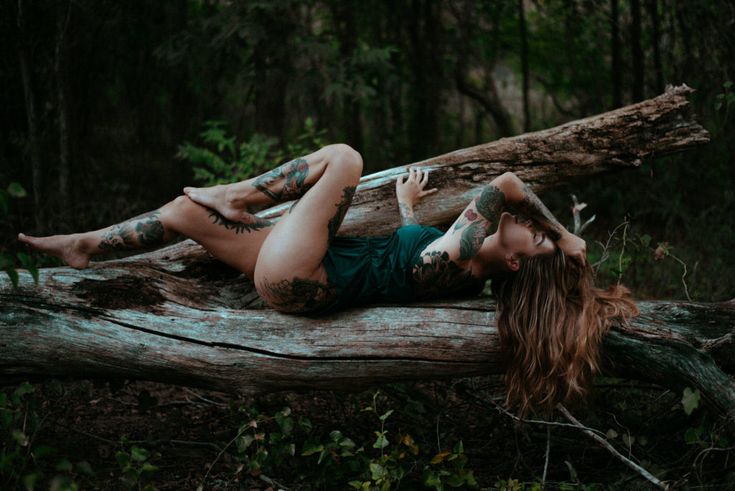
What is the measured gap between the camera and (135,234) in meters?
3.85

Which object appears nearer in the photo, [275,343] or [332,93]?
[275,343]

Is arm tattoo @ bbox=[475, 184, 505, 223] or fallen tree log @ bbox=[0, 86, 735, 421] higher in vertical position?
arm tattoo @ bbox=[475, 184, 505, 223]

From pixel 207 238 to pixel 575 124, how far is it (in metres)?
2.45

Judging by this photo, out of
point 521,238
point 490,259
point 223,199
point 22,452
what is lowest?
point 22,452

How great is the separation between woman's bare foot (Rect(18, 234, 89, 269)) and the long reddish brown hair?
2274 mm

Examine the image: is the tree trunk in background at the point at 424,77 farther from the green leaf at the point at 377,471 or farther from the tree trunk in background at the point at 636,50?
the green leaf at the point at 377,471

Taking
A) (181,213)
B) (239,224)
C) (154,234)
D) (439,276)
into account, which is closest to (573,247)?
(439,276)

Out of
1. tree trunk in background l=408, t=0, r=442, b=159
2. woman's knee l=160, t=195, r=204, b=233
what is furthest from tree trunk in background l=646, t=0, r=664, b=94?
woman's knee l=160, t=195, r=204, b=233

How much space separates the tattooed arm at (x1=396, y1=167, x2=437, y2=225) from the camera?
4.46 metres

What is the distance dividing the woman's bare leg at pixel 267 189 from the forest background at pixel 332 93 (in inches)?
74.0

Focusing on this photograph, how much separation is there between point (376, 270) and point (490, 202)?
71 cm

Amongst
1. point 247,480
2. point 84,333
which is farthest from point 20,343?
point 247,480

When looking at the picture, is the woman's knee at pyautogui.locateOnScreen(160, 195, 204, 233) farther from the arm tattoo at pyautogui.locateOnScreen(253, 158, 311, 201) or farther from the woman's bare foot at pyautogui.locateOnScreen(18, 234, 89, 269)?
the woman's bare foot at pyautogui.locateOnScreen(18, 234, 89, 269)

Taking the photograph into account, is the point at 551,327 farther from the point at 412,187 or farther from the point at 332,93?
the point at 332,93
